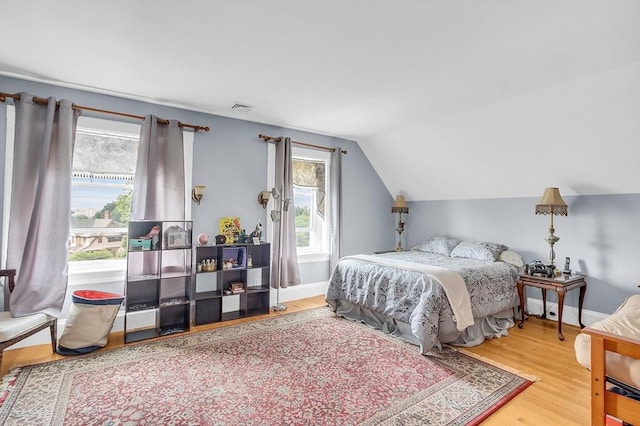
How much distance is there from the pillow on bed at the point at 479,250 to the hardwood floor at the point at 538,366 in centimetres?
85

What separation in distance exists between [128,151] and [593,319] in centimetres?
539

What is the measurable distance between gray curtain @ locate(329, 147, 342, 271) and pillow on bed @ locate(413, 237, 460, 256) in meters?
1.29

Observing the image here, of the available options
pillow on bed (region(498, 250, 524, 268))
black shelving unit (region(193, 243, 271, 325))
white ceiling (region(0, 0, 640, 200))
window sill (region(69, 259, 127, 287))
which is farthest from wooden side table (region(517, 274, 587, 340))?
window sill (region(69, 259, 127, 287))

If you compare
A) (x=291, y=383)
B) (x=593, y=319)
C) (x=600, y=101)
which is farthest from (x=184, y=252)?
(x=593, y=319)

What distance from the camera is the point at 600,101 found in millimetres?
2850

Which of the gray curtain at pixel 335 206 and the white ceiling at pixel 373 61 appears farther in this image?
the gray curtain at pixel 335 206

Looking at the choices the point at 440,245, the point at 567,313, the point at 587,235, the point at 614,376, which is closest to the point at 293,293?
the point at 440,245

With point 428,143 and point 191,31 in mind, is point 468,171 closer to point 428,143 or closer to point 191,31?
point 428,143

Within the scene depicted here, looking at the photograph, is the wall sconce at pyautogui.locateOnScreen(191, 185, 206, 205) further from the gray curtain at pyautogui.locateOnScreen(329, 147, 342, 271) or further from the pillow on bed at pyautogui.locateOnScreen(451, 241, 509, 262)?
the pillow on bed at pyautogui.locateOnScreen(451, 241, 509, 262)

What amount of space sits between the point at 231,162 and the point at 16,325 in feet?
8.13

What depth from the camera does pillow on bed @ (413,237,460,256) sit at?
456 cm

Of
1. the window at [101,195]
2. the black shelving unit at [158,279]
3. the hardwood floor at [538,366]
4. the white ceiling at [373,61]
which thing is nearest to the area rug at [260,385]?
the hardwood floor at [538,366]

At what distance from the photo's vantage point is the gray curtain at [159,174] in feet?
10.9

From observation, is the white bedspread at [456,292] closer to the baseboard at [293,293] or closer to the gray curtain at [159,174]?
the baseboard at [293,293]
